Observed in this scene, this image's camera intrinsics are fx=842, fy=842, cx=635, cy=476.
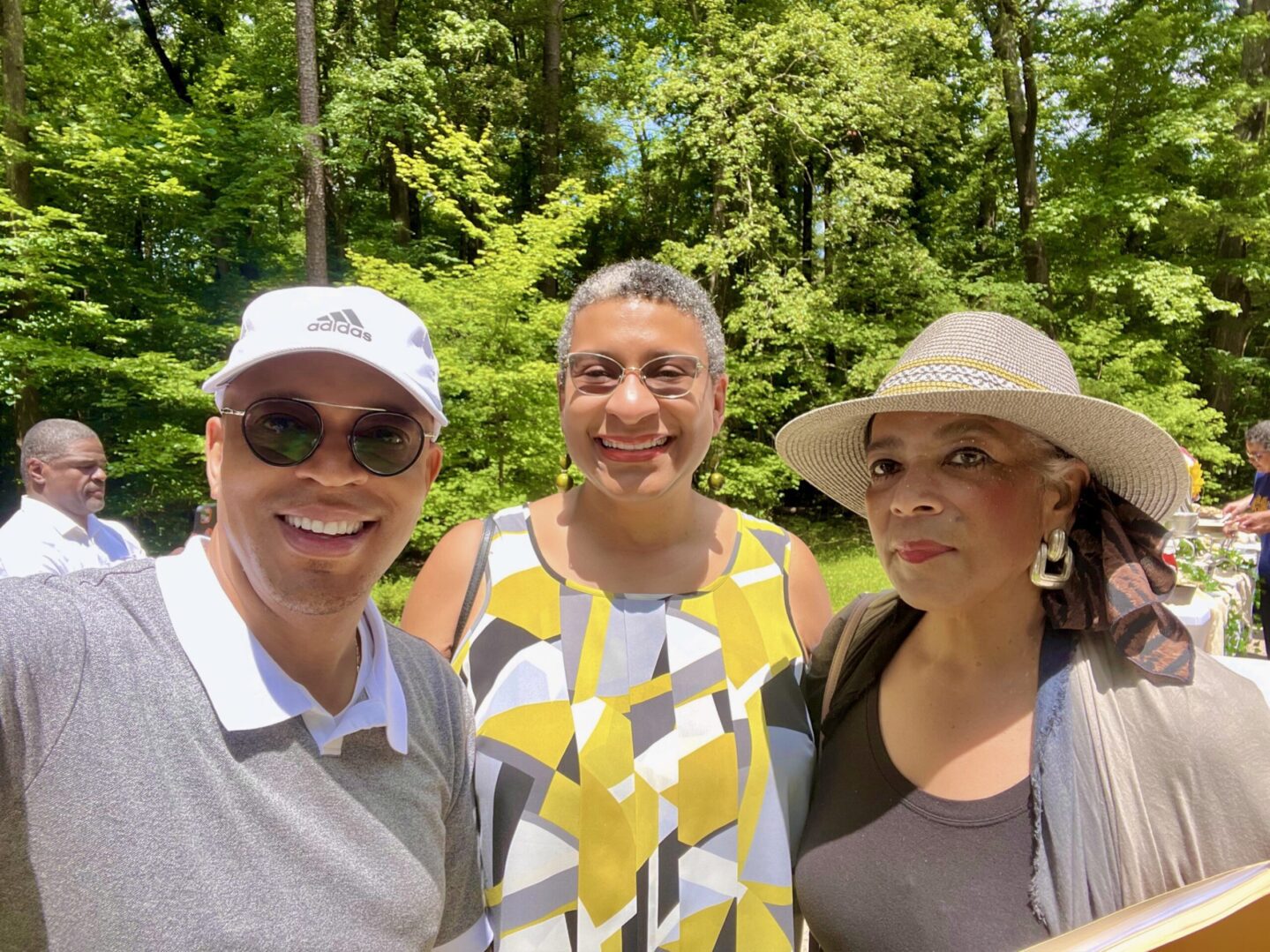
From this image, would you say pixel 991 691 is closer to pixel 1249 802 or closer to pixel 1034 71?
pixel 1249 802

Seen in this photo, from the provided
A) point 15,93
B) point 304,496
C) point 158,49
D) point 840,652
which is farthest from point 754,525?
point 158,49

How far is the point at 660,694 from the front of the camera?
1814 millimetres

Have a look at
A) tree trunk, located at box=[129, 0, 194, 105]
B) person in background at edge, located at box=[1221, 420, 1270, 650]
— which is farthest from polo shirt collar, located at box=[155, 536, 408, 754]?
tree trunk, located at box=[129, 0, 194, 105]

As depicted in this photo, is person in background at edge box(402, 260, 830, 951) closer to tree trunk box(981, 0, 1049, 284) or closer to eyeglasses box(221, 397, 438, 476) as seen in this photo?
eyeglasses box(221, 397, 438, 476)

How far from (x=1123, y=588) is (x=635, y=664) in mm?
964

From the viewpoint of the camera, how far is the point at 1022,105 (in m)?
16.2

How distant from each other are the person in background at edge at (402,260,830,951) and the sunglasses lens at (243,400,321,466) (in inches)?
27.3

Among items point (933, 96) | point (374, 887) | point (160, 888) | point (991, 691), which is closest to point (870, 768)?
point (991, 691)

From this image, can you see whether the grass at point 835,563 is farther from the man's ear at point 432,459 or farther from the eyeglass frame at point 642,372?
the man's ear at point 432,459

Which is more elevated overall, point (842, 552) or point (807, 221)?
point (807, 221)

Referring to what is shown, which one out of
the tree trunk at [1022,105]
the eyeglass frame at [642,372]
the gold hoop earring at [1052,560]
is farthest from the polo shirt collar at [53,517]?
the tree trunk at [1022,105]

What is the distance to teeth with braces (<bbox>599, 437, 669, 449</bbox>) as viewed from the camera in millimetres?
1995

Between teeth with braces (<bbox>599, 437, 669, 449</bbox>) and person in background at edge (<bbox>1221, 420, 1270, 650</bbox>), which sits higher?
teeth with braces (<bbox>599, 437, 669, 449</bbox>)

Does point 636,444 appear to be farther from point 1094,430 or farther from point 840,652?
point 1094,430
